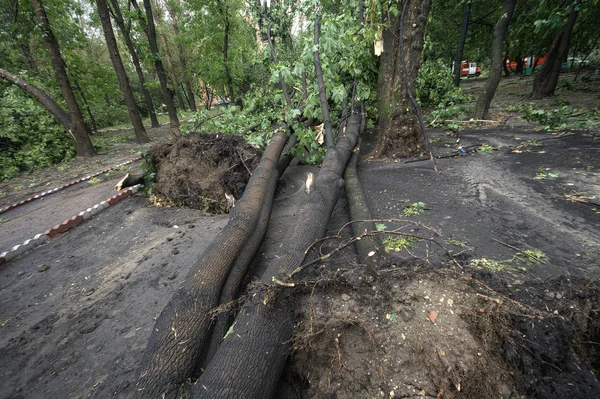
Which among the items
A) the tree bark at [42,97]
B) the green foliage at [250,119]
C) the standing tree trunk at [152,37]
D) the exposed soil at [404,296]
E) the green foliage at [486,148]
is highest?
the standing tree trunk at [152,37]

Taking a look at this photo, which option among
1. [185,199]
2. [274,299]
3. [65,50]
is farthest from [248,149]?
[65,50]

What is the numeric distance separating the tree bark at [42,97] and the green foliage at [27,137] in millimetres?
846

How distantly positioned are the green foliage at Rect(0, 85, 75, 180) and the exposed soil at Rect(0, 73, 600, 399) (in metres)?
6.90

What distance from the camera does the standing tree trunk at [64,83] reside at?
7785mm

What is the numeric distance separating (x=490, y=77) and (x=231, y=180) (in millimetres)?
6627

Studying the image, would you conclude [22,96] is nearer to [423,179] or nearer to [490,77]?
[423,179]

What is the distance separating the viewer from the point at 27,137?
8773 millimetres

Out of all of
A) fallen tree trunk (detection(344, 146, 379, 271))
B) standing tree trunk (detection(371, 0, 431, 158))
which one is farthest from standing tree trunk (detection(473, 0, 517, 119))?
fallen tree trunk (detection(344, 146, 379, 271))

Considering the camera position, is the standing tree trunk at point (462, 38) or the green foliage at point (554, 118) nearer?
the green foliage at point (554, 118)

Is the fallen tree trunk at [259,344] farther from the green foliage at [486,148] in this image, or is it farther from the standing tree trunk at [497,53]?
the standing tree trunk at [497,53]

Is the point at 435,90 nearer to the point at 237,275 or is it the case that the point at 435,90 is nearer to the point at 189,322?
the point at 237,275

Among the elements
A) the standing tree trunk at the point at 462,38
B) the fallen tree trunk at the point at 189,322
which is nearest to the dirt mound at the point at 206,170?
the fallen tree trunk at the point at 189,322

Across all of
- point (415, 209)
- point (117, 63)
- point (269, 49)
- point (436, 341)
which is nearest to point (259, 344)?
point (436, 341)

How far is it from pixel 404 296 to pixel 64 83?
1160cm
